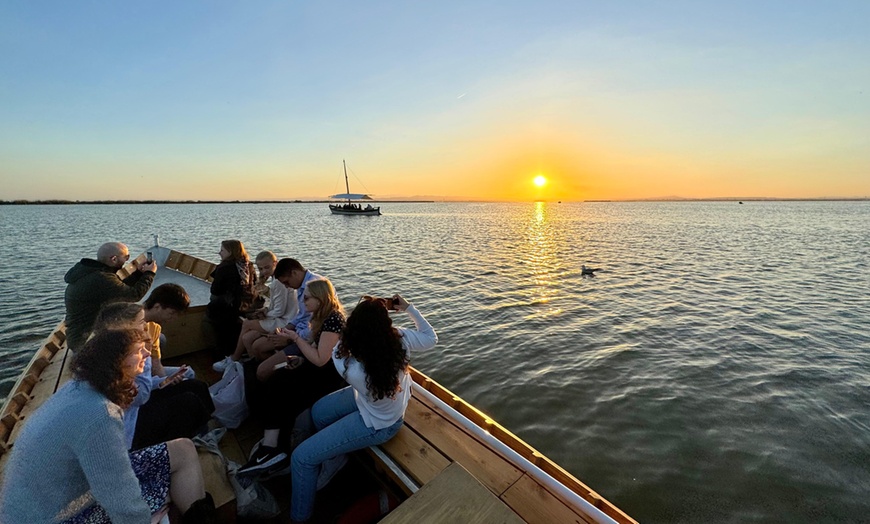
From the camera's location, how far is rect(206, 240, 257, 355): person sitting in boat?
536 cm

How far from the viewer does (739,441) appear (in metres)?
5.48

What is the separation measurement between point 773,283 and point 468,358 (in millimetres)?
13697

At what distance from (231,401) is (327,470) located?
153cm

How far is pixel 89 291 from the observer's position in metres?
3.97

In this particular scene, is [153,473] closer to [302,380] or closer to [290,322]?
[302,380]

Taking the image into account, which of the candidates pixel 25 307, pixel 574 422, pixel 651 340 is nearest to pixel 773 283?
pixel 651 340

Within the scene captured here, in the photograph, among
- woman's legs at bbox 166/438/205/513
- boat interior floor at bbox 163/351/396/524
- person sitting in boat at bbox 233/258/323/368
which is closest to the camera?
woman's legs at bbox 166/438/205/513

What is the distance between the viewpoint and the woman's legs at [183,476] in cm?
236

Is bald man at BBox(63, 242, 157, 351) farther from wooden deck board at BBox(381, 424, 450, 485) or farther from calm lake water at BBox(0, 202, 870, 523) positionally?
calm lake water at BBox(0, 202, 870, 523)

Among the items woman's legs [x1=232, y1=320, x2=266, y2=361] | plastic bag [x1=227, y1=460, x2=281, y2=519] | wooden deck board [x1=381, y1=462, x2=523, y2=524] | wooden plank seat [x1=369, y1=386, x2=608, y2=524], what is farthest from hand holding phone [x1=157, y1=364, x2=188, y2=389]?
wooden deck board [x1=381, y1=462, x2=523, y2=524]

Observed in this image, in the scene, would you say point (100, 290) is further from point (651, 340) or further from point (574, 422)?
point (651, 340)

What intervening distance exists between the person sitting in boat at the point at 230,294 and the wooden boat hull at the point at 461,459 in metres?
1.68

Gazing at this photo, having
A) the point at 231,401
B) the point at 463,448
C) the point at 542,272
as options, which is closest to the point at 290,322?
the point at 231,401

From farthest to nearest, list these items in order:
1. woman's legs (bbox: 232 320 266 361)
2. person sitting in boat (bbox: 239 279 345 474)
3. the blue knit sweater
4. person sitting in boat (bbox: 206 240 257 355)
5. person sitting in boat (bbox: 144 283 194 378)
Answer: person sitting in boat (bbox: 206 240 257 355) → woman's legs (bbox: 232 320 266 361) → person sitting in boat (bbox: 144 283 194 378) → person sitting in boat (bbox: 239 279 345 474) → the blue knit sweater
